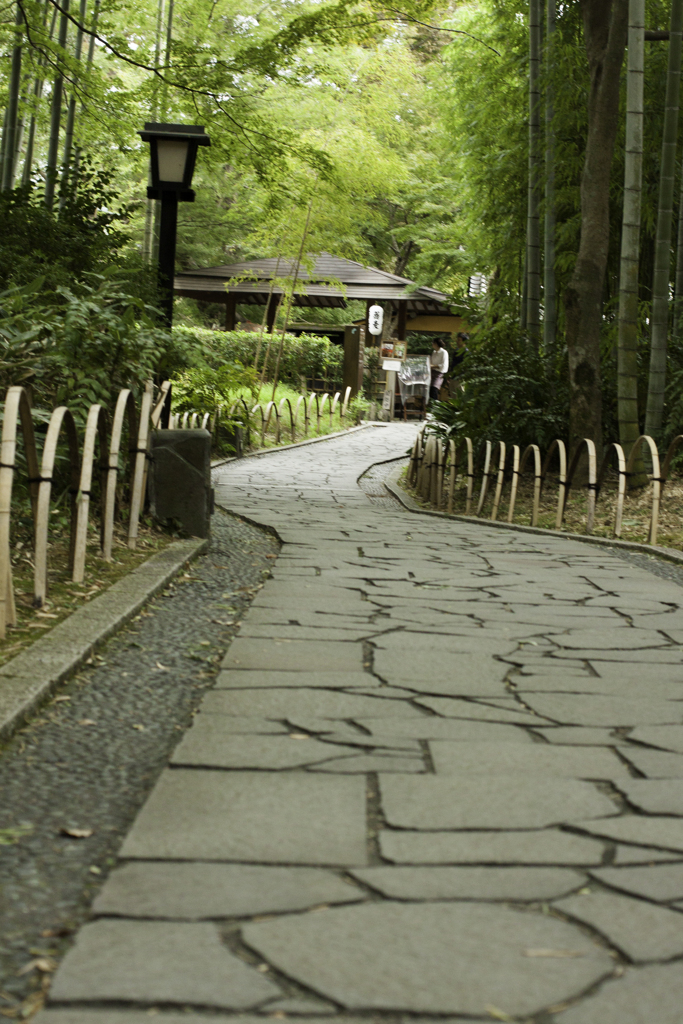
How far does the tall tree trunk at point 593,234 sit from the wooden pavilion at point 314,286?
46.0 ft

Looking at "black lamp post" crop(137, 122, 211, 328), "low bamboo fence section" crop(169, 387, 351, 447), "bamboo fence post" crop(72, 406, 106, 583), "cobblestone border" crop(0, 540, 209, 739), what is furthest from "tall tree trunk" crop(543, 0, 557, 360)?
"bamboo fence post" crop(72, 406, 106, 583)

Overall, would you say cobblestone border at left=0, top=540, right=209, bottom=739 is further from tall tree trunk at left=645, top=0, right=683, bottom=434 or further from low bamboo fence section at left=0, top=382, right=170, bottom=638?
tall tree trunk at left=645, top=0, right=683, bottom=434

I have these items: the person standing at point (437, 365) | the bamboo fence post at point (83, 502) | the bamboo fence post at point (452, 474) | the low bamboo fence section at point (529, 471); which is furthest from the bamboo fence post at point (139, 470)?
the person standing at point (437, 365)

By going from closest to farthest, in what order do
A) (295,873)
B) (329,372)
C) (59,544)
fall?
(295,873), (59,544), (329,372)

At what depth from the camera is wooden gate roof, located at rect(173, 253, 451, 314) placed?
24.7 m

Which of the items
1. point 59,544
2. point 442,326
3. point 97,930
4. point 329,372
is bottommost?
point 97,930

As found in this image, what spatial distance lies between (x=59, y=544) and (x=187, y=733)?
8.90 feet

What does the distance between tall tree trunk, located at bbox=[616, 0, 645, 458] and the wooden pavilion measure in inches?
594

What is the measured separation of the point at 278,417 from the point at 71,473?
1301 centimetres

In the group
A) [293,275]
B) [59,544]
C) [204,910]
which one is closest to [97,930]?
[204,910]

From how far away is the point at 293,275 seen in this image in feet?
77.5

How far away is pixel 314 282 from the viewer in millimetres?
26188

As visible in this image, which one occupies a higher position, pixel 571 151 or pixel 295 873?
pixel 571 151

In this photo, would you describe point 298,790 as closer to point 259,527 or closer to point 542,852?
point 542,852
